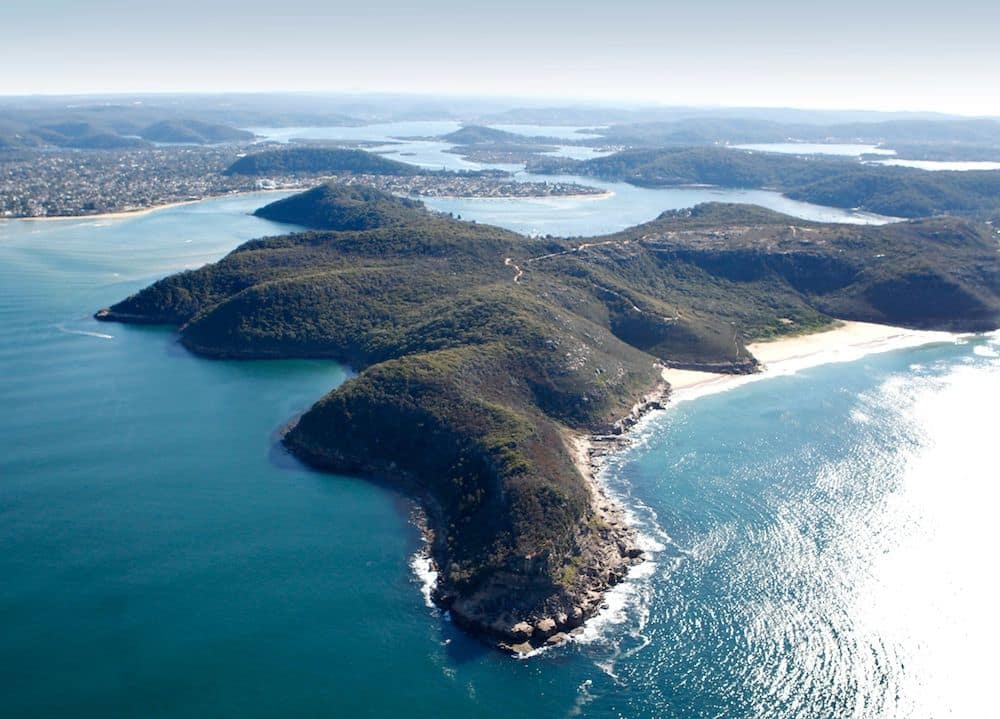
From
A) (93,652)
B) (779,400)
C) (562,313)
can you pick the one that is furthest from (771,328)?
(93,652)

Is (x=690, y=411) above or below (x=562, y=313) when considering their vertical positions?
below

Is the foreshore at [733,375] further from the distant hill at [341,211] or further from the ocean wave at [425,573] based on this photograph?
the distant hill at [341,211]

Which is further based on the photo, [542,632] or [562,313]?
[562,313]

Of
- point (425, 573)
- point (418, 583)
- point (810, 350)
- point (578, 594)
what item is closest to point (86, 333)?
point (425, 573)

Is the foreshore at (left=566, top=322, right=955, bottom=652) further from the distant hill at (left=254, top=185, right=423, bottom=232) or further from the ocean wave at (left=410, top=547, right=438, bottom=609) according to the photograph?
the distant hill at (left=254, top=185, right=423, bottom=232)

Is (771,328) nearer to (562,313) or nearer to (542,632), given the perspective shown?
(562,313)

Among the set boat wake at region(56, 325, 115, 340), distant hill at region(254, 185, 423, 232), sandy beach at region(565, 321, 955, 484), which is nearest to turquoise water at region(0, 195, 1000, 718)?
sandy beach at region(565, 321, 955, 484)

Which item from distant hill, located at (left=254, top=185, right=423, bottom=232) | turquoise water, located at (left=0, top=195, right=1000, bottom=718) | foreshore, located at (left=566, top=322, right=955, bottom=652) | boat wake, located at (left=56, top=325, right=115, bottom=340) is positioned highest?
distant hill, located at (left=254, top=185, right=423, bottom=232)
